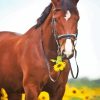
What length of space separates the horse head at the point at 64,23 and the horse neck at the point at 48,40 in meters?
0.06

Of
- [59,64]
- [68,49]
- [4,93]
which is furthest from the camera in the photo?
[4,93]

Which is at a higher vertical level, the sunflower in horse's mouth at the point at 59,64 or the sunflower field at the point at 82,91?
the sunflower in horse's mouth at the point at 59,64

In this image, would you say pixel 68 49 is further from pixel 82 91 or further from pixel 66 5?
pixel 82 91

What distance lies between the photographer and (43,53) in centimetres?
153

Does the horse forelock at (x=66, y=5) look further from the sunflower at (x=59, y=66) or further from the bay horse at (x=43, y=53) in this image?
the sunflower at (x=59, y=66)

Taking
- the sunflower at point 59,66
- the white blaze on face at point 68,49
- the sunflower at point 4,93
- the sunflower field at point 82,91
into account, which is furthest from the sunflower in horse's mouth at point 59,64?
Answer: the sunflower at point 4,93

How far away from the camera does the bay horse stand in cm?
142

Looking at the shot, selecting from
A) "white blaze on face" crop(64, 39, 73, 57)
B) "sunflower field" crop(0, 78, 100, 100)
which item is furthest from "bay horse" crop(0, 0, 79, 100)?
"sunflower field" crop(0, 78, 100, 100)

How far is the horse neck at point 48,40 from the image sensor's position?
151 cm

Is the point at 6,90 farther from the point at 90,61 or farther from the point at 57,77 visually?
the point at 90,61

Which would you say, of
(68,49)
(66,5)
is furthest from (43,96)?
(66,5)

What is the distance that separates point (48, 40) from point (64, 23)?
149 mm

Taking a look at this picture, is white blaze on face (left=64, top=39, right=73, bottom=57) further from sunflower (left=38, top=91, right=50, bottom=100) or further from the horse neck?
sunflower (left=38, top=91, right=50, bottom=100)

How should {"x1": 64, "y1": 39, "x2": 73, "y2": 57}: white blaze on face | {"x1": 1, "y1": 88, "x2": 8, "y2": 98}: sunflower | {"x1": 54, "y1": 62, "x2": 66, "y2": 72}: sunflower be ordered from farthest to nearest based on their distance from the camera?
{"x1": 1, "y1": 88, "x2": 8, "y2": 98}: sunflower → {"x1": 54, "y1": 62, "x2": 66, "y2": 72}: sunflower → {"x1": 64, "y1": 39, "x2": 73, "y2": 57}: white blaze on face
